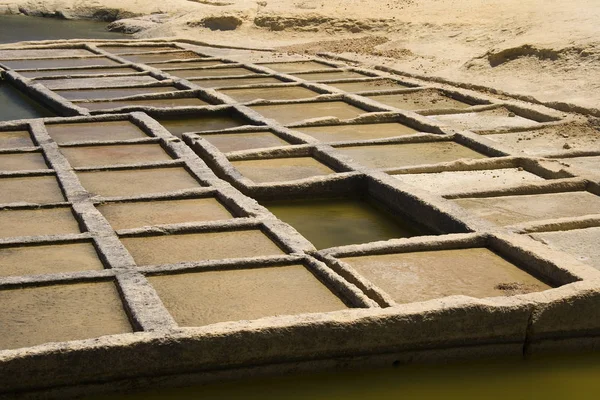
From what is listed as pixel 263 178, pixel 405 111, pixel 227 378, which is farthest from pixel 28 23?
pixel 227 378

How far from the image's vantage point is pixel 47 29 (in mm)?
15273

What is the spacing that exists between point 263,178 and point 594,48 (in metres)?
4.43

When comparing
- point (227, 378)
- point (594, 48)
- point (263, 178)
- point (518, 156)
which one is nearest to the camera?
point (227, 378)

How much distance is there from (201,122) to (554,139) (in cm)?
288

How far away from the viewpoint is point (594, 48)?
30.3 ft

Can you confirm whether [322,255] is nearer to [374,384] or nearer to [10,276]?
[374,384]

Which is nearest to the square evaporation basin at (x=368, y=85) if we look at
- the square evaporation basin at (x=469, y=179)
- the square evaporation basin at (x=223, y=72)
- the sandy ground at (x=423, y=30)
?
the sandy ground at (x=423, y=30)

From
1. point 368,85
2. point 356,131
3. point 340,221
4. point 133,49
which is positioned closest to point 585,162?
point 356,131

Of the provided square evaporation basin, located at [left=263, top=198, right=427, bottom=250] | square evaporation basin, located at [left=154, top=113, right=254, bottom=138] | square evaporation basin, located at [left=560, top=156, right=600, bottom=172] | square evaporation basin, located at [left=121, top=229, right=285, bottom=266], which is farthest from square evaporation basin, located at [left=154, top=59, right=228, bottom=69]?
square evaporation basin, located at [left=121, top=229, right=285, bottom=266]

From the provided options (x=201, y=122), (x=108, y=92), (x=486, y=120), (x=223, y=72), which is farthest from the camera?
(x=223, y=72)

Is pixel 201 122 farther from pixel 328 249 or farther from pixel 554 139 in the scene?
pixel 328 249

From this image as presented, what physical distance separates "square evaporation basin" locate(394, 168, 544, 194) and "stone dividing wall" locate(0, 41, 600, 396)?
0.03m

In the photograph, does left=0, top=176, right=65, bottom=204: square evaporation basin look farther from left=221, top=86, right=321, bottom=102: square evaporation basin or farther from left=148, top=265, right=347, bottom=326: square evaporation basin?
left=221, top=86, right=321, bottom=102: square evaporation basin

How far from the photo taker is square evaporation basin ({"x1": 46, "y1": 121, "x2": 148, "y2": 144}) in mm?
7215
